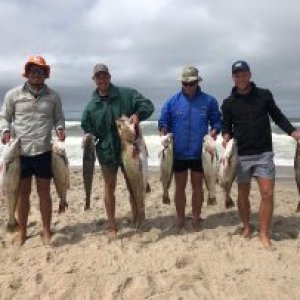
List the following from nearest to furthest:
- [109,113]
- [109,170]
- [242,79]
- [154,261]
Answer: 1. [154,261]
2. [242,79]
3. [109,113]
4. [109,170]

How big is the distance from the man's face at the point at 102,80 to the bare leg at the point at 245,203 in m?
2.16

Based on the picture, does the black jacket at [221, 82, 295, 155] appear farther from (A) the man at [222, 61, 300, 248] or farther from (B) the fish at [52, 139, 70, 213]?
(B) the fish at [52, 139, 70, 213]

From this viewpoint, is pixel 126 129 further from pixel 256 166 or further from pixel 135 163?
pixel 256 166

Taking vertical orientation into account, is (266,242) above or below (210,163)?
below

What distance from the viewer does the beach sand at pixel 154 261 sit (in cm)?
536

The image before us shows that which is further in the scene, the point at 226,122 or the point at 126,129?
the point at 226,122

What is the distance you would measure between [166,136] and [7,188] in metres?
2.14

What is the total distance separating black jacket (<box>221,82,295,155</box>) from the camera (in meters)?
6.46

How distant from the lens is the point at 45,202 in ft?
22.9

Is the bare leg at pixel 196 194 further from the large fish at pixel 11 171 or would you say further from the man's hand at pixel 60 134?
the large fish at pixel 11 171

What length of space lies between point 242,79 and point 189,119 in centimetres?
89

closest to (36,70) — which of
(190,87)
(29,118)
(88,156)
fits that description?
(29,118)

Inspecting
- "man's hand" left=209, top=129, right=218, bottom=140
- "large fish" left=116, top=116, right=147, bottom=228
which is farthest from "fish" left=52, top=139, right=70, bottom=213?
"man's hand" left=209, top=129, right=218, bottom=140

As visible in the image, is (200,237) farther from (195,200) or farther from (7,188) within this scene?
(7,188)
